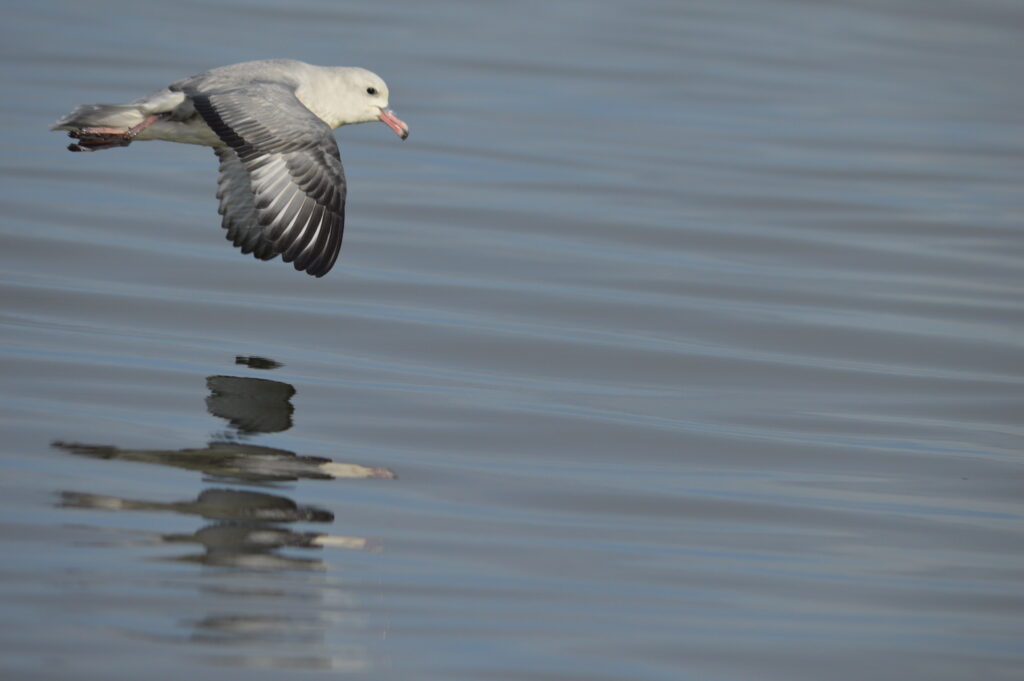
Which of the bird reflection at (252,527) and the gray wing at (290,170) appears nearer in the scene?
the bird reflection at (252,527)

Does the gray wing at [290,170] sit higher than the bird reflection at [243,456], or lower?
higher

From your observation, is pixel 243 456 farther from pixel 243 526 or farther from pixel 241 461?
pixel 243 526

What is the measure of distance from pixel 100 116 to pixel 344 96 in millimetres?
1385

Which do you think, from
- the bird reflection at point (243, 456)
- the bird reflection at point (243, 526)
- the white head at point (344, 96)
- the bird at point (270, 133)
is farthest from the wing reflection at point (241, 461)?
the white head at point (344, 96)

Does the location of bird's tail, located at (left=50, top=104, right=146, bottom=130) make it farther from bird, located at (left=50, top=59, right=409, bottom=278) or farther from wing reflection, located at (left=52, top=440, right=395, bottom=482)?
wing reflection, located at (left=52, top=440, right=395, bottom=482)

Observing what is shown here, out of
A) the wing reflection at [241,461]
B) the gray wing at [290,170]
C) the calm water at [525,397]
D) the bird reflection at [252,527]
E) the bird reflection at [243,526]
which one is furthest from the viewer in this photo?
the gray wing at [290,170]

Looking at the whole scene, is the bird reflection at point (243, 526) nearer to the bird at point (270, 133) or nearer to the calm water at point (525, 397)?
the calm water at point (525, 397)

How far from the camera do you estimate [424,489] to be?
6.93m

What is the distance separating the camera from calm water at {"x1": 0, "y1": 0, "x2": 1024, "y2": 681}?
220 inches

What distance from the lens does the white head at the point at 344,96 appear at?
30.9 feet

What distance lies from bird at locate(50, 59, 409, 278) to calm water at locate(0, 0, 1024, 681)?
669 mm

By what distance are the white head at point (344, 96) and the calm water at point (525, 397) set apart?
119 centimetres

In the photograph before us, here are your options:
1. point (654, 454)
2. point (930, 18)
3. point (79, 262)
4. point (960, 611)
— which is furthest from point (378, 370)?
point (930, 18)

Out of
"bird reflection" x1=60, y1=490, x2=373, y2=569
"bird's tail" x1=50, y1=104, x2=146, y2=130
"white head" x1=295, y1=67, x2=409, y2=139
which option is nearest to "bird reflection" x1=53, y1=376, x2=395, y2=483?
"bird reflection" x1=60, y1=490, x2=373, y2=569
